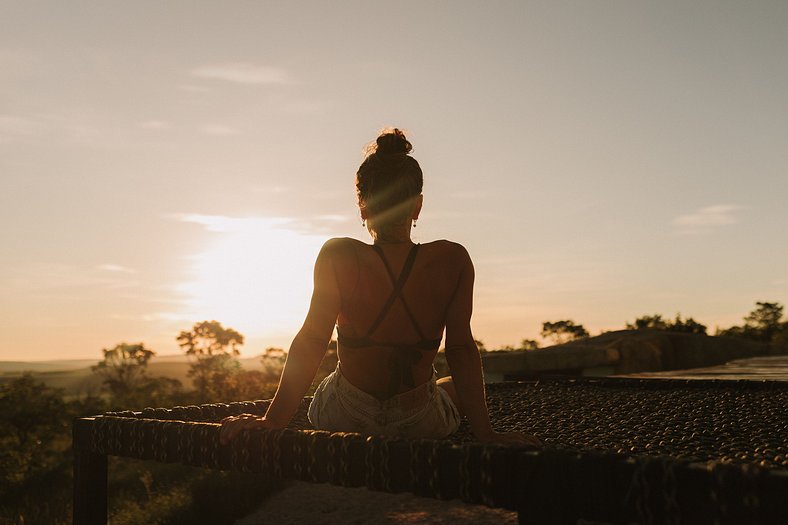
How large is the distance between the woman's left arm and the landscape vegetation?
24.2 feet

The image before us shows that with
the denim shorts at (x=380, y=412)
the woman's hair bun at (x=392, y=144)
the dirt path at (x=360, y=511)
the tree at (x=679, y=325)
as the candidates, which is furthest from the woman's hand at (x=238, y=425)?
the tree at (x=679, y=325)

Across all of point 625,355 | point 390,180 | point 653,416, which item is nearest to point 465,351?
point 390,180

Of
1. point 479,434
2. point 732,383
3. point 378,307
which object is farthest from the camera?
point 732,383

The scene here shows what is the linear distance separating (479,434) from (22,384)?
25.3 metres

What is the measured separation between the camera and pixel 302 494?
11.7m

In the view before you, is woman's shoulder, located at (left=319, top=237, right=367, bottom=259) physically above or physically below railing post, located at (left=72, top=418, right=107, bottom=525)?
above

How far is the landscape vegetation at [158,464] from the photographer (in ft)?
37.3

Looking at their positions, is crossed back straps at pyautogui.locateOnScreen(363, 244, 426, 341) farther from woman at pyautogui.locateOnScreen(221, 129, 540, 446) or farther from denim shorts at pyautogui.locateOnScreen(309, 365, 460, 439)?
denim shorts at pyautogui.locateOnScreen(309, 365, 460, 439)

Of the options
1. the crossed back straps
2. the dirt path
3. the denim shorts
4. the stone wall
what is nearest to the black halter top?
the crossed back straps

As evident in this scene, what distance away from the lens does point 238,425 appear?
8.65 ft

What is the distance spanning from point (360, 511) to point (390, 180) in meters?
8.67

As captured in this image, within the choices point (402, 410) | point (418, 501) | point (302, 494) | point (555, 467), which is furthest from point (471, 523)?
point (555, 467)

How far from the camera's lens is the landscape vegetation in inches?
447

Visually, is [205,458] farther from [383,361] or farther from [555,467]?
[555,467]
